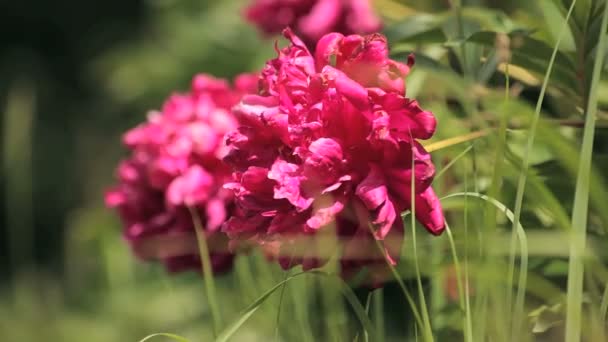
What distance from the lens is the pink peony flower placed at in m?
0.77

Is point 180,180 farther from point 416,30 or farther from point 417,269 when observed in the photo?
point 417,269

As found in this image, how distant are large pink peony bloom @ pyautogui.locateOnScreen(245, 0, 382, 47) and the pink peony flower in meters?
0.64

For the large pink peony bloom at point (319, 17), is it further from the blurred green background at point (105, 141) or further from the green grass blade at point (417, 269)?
the green grass blade at point (417, 269)

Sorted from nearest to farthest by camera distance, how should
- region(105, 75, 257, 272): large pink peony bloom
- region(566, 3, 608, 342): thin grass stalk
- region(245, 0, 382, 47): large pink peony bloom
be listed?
region(566, 3, 608, 342): thin grass stalk < region(105, 75, 257, 272): large pink peony bloom < region(245, 0, 382, 47): large pink peony bloom

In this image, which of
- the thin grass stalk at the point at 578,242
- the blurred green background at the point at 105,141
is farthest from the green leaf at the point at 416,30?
the thin grass stalk at the point at 578,242

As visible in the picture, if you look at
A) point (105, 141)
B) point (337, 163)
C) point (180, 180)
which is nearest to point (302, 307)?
point (180, 180)

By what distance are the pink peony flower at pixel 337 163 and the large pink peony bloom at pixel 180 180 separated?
370 mm

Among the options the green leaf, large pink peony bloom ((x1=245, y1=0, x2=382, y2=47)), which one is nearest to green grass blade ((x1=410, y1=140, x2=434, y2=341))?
the green leaf

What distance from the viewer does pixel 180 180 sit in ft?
3.99

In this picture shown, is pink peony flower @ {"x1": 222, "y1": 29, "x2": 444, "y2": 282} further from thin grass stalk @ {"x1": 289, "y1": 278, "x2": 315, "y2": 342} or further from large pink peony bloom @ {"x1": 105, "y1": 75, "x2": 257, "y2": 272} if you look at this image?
large pink peony bloom @ {"x1": 105, "y1": 75, "x2": 257, "y2": 272}

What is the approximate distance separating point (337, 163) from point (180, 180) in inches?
18.5

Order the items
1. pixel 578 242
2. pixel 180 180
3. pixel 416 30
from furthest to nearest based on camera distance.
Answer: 1. pixel 180 180
2. pixel 416 30
3. pixel 578 242

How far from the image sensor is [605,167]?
986mm

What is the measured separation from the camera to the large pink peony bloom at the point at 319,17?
1.50m
